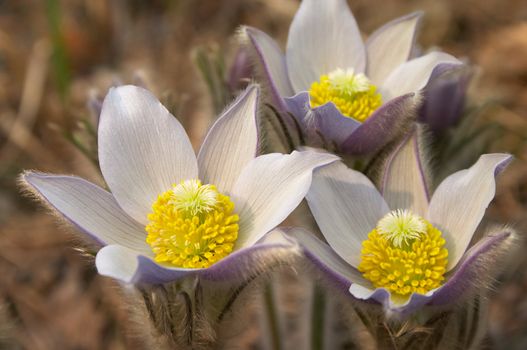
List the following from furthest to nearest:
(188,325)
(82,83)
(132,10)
Answer: 1. (132,10)
2. (82,83)
3. (188,325)

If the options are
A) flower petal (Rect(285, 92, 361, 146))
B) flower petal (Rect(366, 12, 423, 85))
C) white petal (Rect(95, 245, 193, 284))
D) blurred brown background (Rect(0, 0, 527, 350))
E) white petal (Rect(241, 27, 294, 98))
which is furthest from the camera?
blurred brown background (Rect(0, 0, 527, 350))

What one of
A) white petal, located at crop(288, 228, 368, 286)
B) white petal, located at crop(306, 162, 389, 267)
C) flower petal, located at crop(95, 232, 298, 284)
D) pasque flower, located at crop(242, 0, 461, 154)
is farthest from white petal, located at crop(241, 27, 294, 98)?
flower petal, located at crop(95, 232, 298, 284)

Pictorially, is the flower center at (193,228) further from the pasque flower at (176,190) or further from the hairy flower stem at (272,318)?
the hairy flower stem at (272,318)

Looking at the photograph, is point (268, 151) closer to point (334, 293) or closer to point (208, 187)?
point (208, 187)

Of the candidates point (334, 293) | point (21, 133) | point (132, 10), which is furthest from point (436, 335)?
point (132, 10)

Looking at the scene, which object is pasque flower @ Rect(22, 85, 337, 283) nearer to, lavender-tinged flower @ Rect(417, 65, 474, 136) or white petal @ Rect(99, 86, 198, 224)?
white petal @ Rect(99, 86, 198, 224)

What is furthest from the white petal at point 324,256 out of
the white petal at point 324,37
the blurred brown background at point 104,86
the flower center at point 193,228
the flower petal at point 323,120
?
the blurred brown background at point 104,86
